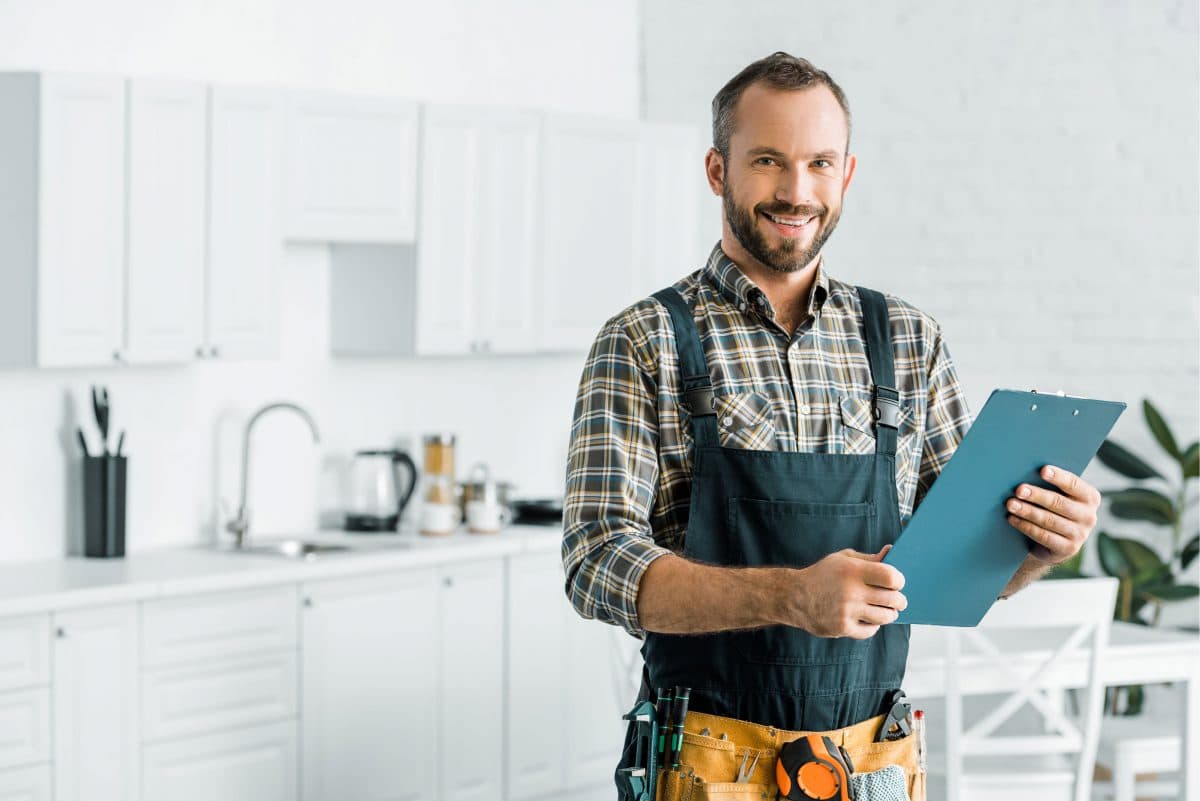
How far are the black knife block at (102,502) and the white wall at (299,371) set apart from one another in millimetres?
115

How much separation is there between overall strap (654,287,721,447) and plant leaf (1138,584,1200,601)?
343 centimetres

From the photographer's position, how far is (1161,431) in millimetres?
4941

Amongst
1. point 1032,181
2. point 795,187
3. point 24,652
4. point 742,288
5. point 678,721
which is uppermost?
point 1032,181

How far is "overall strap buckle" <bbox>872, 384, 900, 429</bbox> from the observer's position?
1.94m

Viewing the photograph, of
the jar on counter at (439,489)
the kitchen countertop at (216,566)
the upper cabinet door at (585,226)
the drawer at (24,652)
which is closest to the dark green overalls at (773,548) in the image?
the kitchen countertop at (216,566)

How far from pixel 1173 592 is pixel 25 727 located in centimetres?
339

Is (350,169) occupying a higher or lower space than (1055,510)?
higher

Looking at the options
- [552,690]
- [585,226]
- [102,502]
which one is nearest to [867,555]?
[102,502]

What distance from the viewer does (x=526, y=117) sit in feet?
16.1

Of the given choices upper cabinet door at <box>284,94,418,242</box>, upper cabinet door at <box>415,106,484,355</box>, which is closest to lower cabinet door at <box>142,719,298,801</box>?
upper cabinet door at <box>415,106,484,355</box>

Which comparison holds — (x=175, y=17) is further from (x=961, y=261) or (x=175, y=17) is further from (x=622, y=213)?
(x=961, y=261)

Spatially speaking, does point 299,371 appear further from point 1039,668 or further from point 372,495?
point 1039,668

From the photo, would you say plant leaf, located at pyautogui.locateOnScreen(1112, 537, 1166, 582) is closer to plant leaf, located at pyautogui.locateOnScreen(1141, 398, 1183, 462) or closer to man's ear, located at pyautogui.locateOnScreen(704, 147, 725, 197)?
plant leaf, located at pyautogui.locateOnScreen(1141, 398, 1183, 462)

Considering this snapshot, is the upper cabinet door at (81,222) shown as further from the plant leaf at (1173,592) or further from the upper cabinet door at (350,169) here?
the plant leaf at (1173,592)
